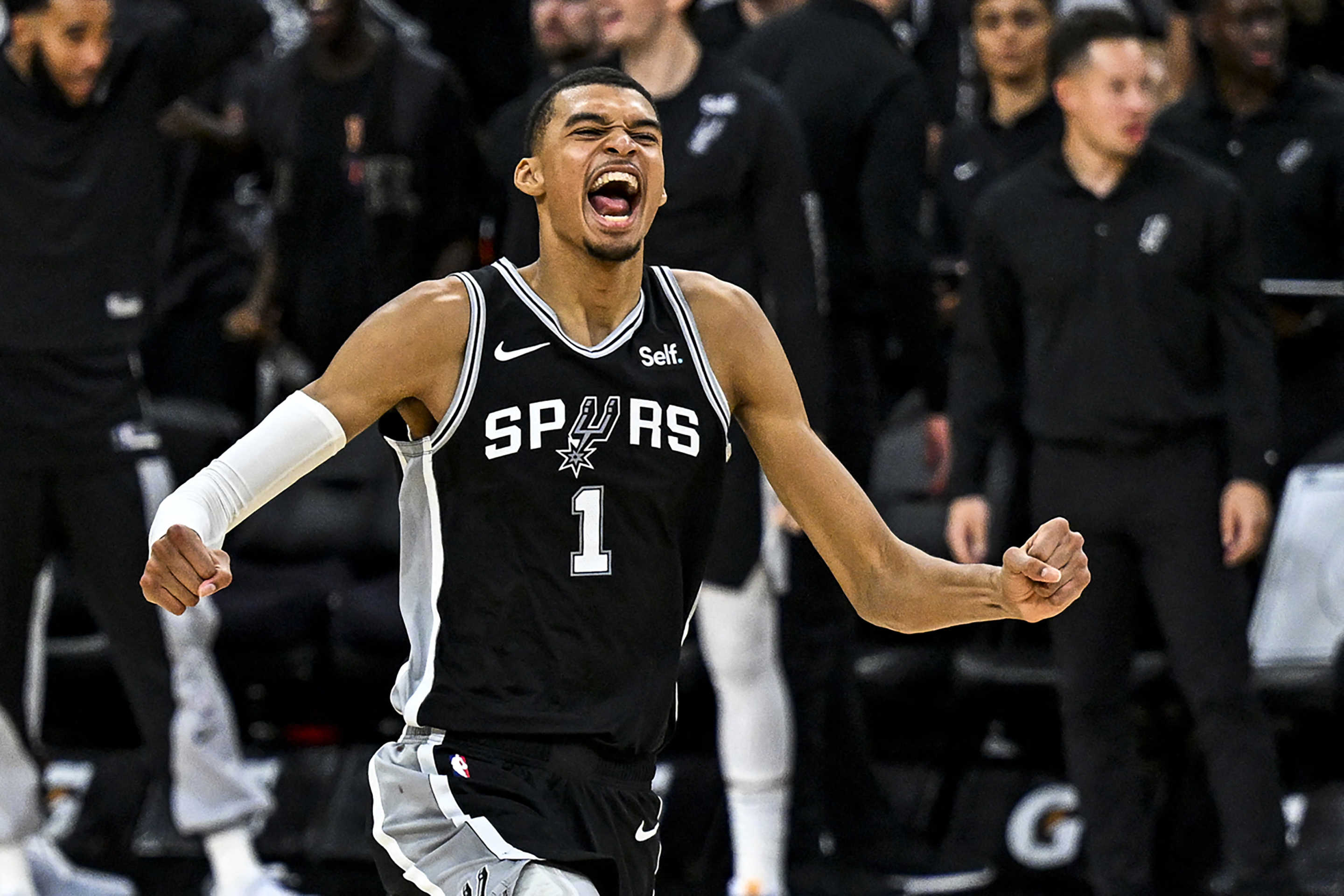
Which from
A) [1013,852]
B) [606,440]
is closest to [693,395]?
[606,440]

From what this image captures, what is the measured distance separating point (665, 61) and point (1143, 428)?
1560mm

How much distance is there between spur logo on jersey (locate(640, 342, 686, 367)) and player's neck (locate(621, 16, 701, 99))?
223cm

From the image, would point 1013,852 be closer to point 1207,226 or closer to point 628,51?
point 1207,226

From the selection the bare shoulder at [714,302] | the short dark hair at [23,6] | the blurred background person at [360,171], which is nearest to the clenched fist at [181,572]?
the bare shoulder at [714,302]

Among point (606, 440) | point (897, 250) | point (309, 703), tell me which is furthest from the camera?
point (309, 703)

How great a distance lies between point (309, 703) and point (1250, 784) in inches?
130

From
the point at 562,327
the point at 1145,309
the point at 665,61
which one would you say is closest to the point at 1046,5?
the point at 1145,309

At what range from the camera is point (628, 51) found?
5941mm

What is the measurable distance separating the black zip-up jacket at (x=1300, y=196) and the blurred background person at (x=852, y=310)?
3.30 feet

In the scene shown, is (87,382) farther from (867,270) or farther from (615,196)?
(615,196)

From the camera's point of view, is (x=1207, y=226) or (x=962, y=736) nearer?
(x=1207, y=226)

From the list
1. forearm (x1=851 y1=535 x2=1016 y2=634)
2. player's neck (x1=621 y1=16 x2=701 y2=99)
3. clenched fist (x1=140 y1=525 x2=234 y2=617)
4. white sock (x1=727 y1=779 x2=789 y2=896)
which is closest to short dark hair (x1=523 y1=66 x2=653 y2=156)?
forearm (x1=851 y1=535 x2=1016 y2=634)

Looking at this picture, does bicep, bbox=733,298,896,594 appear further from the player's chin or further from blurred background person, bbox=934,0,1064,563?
blurred background person, bbox=934,0,1064,563

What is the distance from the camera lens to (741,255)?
598 centimetres
